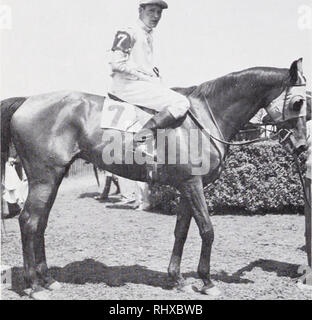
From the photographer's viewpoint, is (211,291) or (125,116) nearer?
(211,291)

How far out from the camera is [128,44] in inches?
186

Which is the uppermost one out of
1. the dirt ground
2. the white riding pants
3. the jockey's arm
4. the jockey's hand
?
the jockey's arm

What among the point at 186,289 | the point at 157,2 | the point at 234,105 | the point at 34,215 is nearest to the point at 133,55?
the point at 157,2

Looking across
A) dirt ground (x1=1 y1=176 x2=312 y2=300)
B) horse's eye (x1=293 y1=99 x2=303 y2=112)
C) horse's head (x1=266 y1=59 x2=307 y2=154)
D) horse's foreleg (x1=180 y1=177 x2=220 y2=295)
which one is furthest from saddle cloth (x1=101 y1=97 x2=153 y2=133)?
dirt ground (x1=1 y1=176 x2=312 y2=300)

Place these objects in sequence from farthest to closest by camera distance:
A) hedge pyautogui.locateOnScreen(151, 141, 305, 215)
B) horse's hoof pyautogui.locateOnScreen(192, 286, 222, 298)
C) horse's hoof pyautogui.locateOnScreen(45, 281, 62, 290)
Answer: hedge pyautogui.locateOnScreen(151, 141, 305, 215), horse's hoof pyautogui.locateOnScreen(45, 281, 62, 290), horse's hoof pyautogui.locateOnScreen(192, 286, 222, 298)

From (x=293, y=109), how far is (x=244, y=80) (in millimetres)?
617

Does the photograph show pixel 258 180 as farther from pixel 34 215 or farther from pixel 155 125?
pixel 34 215

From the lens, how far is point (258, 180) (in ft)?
30.9

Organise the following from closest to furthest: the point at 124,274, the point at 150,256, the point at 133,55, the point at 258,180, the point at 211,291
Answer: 1. the point at 211,291
2. the point at 133,55
3. the point at 124,274
4. the point at 150,256
5. the point at 258,180

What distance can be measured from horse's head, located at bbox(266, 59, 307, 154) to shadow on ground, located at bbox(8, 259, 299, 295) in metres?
A: 1.81

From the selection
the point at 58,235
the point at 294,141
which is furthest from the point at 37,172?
the point at 58,235

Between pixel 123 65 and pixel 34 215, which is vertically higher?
pixel 123 65

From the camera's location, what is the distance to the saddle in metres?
4.73

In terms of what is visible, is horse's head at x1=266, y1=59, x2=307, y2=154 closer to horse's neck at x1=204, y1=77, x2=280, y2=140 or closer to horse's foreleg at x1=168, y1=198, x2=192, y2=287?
horse's neck at x1=204, y1=77, x2=280, y2=140
